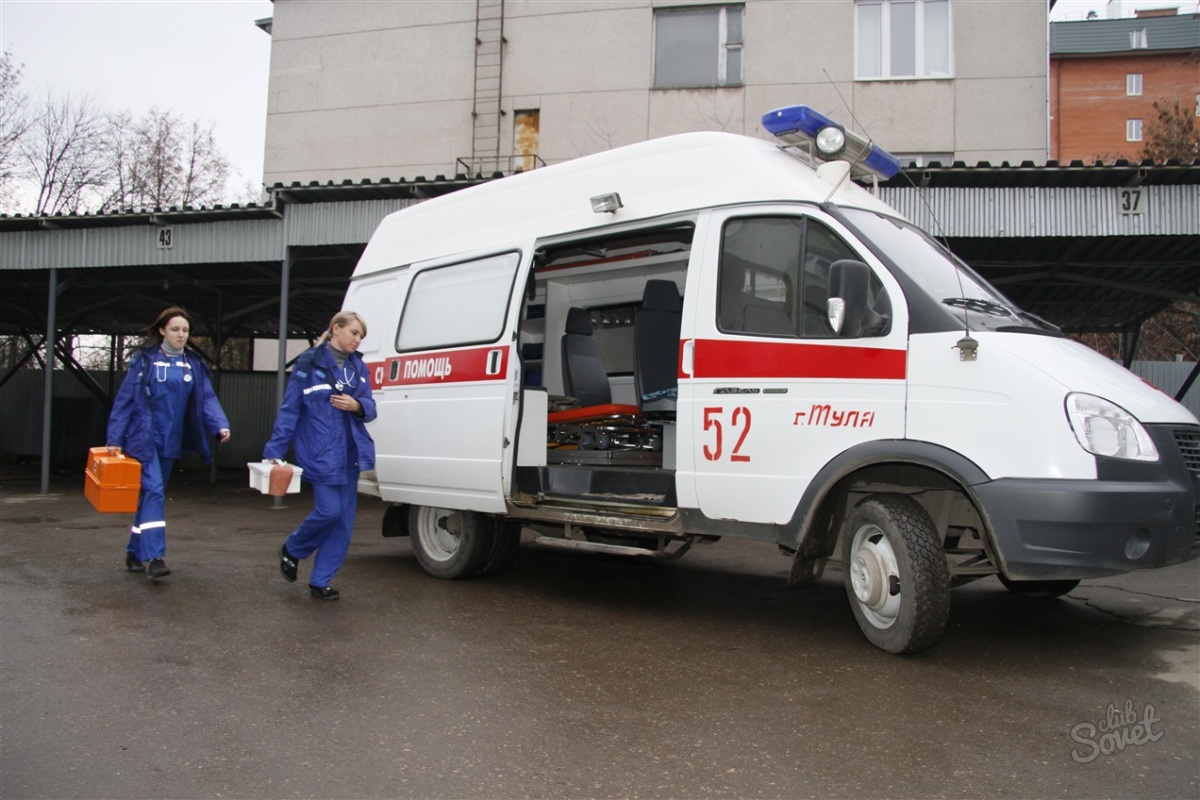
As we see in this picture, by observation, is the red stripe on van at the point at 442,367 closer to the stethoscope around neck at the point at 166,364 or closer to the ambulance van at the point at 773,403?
the ambulance van at the point at 773,403

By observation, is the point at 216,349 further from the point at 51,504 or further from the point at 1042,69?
the point at 1042,69

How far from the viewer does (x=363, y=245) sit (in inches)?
504

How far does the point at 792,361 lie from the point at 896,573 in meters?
1.13

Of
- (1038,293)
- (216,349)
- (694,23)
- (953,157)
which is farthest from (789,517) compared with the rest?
(216,349)

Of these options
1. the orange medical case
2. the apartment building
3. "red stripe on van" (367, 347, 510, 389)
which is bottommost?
the orange medical case

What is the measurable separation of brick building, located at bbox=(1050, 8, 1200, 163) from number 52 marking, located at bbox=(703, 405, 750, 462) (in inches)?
1986

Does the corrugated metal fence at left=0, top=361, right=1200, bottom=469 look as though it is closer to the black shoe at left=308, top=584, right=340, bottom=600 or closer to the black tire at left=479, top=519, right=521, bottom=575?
the black tire at left=479, top=519, right=521, bottom=575

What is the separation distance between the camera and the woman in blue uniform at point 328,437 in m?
5.89

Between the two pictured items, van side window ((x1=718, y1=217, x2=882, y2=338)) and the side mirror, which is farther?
van side window ((x1=718, y1=217, x2=882, y2=338))

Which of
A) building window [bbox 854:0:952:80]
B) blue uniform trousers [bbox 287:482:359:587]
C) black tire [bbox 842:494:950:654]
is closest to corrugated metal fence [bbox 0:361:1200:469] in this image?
building window [bbox 854:0:952:80]

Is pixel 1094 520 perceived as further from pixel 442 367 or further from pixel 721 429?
pixel 442 367

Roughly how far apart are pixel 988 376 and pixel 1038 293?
1103 centimetres

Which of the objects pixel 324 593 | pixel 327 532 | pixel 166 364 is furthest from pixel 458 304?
pixel 324 593

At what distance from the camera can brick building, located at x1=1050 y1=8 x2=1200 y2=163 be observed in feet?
160
